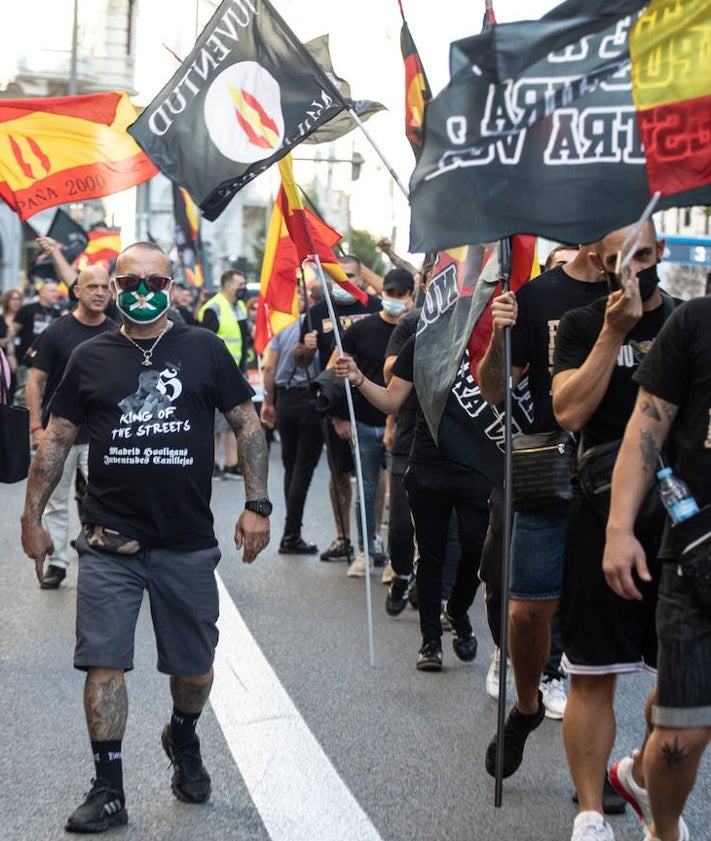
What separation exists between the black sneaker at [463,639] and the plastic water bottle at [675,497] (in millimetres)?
3759

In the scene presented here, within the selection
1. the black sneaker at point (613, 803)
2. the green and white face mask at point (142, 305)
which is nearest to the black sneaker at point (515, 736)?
the black sneaker at point (613, 803)

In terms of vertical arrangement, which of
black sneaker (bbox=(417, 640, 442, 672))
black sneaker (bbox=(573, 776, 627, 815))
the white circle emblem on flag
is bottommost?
black sneaker (bbox=(417, 640, 442, 672))

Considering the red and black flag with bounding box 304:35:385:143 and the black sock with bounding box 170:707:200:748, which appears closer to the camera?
the black sock with bounding box 170:707:200:748

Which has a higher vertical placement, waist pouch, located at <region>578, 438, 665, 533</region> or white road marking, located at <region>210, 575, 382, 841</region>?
waist pouch, located at <region>578, 438, 665, 533</region>

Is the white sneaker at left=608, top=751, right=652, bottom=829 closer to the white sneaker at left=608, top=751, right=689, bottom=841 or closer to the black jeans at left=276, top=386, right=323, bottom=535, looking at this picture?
the white sneaker at left=608, top=751, right=689, bottom=841

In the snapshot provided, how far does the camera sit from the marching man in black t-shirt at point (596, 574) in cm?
474

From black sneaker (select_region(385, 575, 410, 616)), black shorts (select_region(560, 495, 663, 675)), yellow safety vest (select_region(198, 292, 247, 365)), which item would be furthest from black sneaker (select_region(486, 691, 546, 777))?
yellow safety vest (select_region(198, 292, 247, 365))

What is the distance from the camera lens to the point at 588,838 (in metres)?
4.72

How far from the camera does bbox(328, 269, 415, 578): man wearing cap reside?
33.5ft

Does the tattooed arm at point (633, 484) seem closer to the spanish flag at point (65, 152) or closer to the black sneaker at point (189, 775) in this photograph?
the black sneaker at point (189, 775)

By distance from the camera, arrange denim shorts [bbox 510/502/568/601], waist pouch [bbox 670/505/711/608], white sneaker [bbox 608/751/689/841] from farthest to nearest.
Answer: denim shorts [bbox 510/502/568/601] → white sneaker [bbox 608/751/689/841] → waist pouch [bbox 670/505/711/608]

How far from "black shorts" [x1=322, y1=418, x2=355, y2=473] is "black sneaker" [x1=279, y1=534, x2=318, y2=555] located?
0.68 m

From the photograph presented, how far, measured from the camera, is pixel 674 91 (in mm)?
4434

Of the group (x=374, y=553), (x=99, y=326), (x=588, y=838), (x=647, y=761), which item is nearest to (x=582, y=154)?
(x=647, y=761)
